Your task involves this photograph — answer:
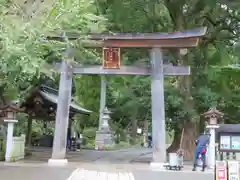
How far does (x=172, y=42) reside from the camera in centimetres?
1730

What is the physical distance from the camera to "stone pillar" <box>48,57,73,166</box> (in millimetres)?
16781

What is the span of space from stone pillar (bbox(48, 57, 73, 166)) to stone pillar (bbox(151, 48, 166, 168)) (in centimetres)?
367

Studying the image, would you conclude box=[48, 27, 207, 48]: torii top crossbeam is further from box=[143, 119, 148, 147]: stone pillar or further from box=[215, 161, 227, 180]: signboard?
box=[143, 119, 148, 147]: stone pillar

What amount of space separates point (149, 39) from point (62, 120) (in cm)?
510

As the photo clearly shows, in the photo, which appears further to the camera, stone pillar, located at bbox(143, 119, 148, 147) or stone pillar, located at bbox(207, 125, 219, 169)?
stone pillar, located at bbox(143, 119, 148, 147)

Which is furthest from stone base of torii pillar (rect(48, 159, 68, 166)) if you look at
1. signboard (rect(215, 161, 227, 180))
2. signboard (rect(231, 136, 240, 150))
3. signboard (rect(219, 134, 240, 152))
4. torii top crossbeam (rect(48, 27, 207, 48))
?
signboard (rect(215, 161, 227, 180))

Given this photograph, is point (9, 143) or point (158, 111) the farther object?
point (9, 143)

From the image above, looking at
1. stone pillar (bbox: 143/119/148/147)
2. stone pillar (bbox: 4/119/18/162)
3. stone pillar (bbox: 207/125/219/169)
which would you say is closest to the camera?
stone pillar (bbox: 207/125/219/169)

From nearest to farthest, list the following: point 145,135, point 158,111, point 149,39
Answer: point 158,111, point 149,39, point 145,135

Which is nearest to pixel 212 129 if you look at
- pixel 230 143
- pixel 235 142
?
pixel 230 143

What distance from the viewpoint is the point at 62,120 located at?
17031mm

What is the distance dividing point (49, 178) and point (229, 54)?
14242 millimetres

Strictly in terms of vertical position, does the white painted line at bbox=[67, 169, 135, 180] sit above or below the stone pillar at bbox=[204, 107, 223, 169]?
below

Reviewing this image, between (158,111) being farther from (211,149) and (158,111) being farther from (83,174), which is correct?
(83,174)
